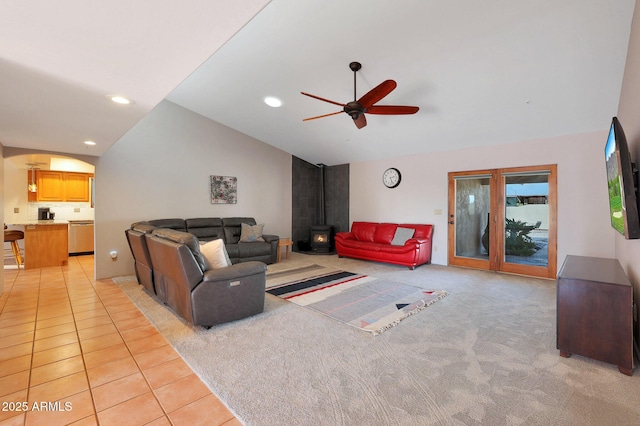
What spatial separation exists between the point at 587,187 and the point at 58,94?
633 cm

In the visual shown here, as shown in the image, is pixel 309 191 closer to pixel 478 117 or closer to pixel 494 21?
pixel 478 117

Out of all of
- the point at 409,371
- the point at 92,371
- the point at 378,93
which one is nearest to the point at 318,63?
the point at 378,93

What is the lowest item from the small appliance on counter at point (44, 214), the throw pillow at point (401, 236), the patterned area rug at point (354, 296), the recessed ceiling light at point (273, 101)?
the patterned area rug at point (354, 296)

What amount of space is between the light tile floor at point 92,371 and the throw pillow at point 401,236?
173 inches

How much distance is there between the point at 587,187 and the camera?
4.04 m

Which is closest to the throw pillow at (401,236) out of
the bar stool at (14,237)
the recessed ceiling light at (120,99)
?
the recessed ceiling light at (120,99)

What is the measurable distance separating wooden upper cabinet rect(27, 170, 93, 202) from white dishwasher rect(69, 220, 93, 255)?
75 centimetres

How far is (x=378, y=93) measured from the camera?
2979mm

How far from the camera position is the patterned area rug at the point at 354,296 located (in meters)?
2.94

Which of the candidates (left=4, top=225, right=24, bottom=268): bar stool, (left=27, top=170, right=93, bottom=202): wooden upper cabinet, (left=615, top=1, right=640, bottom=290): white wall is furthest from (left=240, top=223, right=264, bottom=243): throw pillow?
(left=615, top=1, right=640, bottom=290): white wall

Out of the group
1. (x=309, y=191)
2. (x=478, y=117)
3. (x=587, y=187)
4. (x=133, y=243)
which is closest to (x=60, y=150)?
(x=133, y=243)

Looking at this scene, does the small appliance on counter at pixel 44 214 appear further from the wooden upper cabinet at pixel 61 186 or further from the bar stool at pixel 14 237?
the bar stool at pixel 14 237

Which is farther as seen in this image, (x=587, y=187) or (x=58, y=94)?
(x=587, y=187)

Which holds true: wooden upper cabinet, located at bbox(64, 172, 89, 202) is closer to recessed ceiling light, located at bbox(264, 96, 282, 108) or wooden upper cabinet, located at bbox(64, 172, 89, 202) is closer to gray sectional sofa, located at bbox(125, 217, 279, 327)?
gray sectional sofa, located at bbox(125, 217, 279, 327)
